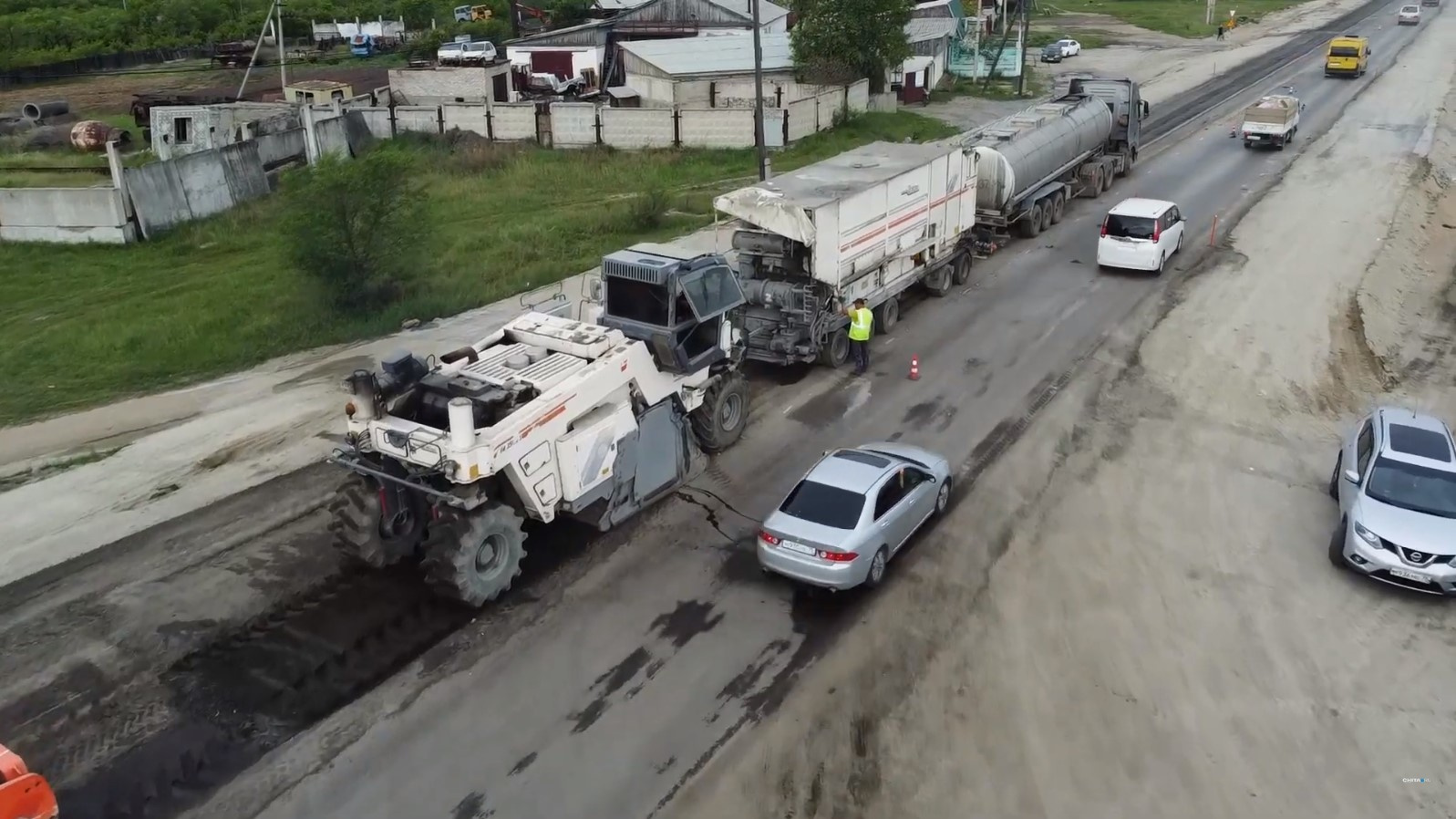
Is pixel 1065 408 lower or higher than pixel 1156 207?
lower

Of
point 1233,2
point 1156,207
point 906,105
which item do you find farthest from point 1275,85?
point 1233,2

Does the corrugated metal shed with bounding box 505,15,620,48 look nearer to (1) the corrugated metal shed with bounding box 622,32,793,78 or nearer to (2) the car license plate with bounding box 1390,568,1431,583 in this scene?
(1) the corrugated metal shed with bounding box 622,32,793,78

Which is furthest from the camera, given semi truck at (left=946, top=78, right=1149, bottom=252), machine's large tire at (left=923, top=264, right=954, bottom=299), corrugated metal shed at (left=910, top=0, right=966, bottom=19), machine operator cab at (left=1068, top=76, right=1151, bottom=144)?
corrugated metal shed at (left=910, top=0, right=966, bottom=19)

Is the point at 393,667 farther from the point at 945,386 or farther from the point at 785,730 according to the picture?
the point at 945,386

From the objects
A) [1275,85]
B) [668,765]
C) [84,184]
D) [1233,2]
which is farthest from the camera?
[1233,2]

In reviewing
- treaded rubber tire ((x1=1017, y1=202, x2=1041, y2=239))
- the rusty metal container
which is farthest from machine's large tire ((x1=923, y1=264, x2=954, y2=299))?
the rusty metal container

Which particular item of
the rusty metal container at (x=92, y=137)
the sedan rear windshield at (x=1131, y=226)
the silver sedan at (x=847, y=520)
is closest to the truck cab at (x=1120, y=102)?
the sedan rear windshield at (x=1131, y=226)
